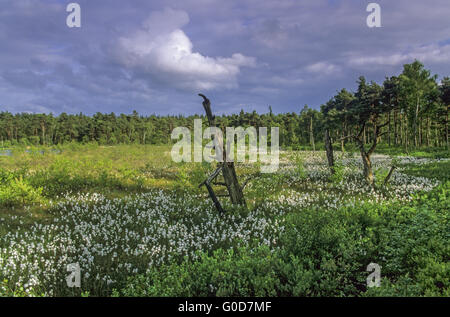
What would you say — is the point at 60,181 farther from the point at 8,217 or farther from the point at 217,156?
the point at 217,156

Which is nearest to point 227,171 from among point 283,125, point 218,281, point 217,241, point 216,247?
point 217,241

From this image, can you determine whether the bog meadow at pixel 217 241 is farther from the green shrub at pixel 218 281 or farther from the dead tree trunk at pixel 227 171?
the dead tree trunk at pixel 227 171

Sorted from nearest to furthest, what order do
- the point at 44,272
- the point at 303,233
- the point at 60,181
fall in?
the point at 44,272 < the point at 303,233 < the point at 60,181

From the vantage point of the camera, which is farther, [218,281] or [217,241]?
[217,241]

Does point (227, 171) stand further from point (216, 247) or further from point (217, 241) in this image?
point (216, 247)

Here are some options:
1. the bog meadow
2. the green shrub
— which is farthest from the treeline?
the green shrub

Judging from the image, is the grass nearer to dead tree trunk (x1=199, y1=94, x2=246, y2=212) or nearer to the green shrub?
the green shrub

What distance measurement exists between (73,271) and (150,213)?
420cm

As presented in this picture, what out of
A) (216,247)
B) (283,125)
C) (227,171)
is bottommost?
(216,247)

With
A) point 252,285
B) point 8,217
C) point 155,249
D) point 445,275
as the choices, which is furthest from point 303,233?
point 8,217

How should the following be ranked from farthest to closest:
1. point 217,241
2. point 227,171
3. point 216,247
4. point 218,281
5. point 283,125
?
point 283,125, point 227,171, point 217,241, point 216,247, point 218,281

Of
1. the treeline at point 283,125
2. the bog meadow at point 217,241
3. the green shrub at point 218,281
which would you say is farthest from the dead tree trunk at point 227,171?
the treeline at point 283,125
